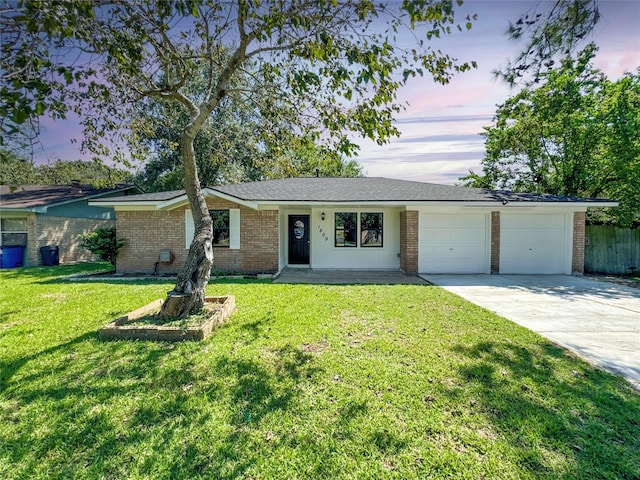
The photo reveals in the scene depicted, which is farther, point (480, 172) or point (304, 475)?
point (480, 172)

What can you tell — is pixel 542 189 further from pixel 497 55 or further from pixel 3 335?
pixel 3 335

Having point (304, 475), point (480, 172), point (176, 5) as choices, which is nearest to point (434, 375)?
point (304, 475)

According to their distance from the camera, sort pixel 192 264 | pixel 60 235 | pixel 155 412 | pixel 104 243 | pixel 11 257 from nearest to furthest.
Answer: pixel 155 412, pixel 192 264, pixel 104 243, pixel 11 257, pixel 60 235

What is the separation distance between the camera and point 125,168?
26.9 ft

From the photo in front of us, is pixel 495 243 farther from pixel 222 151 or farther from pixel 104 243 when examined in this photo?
pixel 104 243

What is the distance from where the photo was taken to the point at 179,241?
37.6ft

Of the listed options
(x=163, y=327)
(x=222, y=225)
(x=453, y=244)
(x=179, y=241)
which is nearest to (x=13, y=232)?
(x=179, y=241)

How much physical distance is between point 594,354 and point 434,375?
2.56 metres

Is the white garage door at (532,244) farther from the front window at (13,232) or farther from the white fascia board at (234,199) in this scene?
the front window at (13,232)

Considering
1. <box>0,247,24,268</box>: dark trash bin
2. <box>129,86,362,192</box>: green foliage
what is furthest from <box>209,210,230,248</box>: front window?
<box>0,247,24,268</box>: dark trash bin

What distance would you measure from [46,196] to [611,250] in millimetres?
25805

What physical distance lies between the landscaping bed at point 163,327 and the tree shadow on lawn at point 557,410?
3.80m

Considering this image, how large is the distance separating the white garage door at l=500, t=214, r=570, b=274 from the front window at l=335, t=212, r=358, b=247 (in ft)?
17.5

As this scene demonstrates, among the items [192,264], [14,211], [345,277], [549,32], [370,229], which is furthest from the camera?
[14,211]
